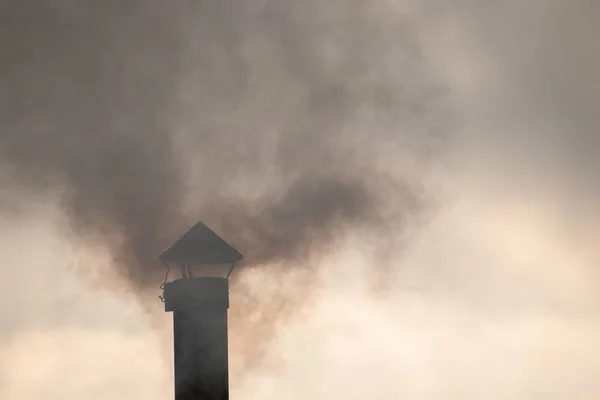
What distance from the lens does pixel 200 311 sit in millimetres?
10055

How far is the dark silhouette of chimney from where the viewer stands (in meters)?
9.75

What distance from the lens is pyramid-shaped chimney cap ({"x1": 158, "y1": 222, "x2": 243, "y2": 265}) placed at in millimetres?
10367

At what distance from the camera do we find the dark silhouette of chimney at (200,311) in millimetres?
9750

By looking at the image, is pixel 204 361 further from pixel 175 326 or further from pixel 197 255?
pixel 197 255

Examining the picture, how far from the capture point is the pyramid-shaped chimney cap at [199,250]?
1037 centimetres

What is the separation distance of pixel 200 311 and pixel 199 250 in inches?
30.7

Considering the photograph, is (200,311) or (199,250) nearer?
(200,311)

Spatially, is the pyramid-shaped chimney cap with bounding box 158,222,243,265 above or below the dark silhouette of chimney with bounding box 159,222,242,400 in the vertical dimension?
above

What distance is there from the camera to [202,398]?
967 centimetres

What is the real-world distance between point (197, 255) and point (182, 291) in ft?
1.62

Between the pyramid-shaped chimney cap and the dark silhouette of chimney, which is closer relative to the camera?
the dark silhouette of chimney

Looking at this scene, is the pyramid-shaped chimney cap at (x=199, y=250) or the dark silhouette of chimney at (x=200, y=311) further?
the pyramid-shaped chimney cap at (x=199, y=250)

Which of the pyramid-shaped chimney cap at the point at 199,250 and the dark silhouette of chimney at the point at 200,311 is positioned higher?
the pyramid-shaped chimney cap at the point at 199,250

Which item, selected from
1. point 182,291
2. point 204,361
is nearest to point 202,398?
point 204,361
